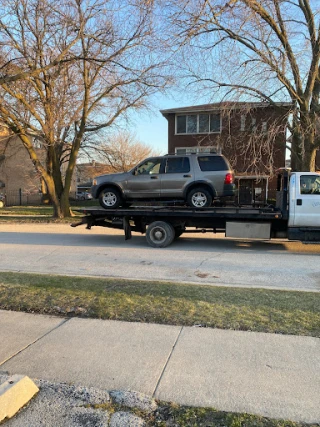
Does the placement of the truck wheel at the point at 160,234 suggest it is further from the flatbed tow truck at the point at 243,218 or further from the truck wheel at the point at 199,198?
the truck wheel at the point at 199,198

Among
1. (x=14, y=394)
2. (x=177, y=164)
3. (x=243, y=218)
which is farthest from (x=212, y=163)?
(x=14, y=394)

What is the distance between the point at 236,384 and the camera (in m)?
3.01

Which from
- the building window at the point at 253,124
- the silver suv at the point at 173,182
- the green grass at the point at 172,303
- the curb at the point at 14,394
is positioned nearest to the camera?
the curb at the point at 14,394

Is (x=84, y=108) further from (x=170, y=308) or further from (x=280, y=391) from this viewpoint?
(x=280, y=391)

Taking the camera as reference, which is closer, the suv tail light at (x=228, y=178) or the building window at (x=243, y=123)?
the suv tail light at (x=228, y=178)

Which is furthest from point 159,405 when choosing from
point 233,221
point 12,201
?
point 12,201

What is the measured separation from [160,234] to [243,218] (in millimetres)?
2471

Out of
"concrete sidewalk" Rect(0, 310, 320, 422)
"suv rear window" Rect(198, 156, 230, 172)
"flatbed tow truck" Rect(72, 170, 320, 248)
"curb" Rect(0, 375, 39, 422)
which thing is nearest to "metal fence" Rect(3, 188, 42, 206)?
"flatbed tow truck" Rect(72, 170, 320, 248)

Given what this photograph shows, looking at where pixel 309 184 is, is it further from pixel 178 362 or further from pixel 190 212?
pixel 178 362

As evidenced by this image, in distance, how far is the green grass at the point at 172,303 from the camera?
14.4 ft

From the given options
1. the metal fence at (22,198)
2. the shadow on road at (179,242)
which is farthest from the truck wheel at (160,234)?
the metal fence at (22,198)

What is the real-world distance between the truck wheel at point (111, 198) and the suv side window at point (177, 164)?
175 cm

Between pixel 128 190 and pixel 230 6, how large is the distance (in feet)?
27.3

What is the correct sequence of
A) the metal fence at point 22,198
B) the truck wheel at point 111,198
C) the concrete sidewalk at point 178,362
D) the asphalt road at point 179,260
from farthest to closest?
the metal fence at point 22,198
the truck wheel at point 111,198
the asphalt road at point 179,260
the concrete sidewalk at point 178,362
